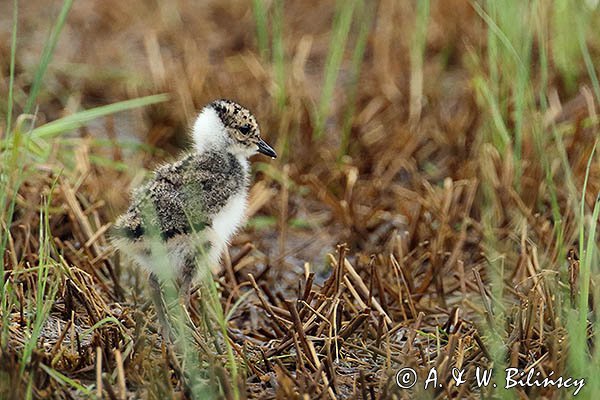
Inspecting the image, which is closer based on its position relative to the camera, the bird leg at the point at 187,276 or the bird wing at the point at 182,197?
the bird wing at the point at 182,197

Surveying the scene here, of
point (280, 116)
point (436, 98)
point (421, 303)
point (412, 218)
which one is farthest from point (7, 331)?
point (436, 98)

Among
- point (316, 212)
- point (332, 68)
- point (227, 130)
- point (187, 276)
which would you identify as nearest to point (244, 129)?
point (227, 130)

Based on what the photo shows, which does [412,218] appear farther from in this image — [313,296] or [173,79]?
[173,79]

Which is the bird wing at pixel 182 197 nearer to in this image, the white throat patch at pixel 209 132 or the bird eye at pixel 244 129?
the white throat patch at pixel 209 132

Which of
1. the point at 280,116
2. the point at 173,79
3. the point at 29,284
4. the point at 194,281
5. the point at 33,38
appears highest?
the point at 33,38

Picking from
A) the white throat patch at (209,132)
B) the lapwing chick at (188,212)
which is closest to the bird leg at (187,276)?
the lapwing chick at (188,212)

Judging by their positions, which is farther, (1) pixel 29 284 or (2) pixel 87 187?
(2) pixel 87 187

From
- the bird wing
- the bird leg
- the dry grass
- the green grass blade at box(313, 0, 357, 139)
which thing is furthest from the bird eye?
the green grass blade at box(313, 0, 357, 139)
